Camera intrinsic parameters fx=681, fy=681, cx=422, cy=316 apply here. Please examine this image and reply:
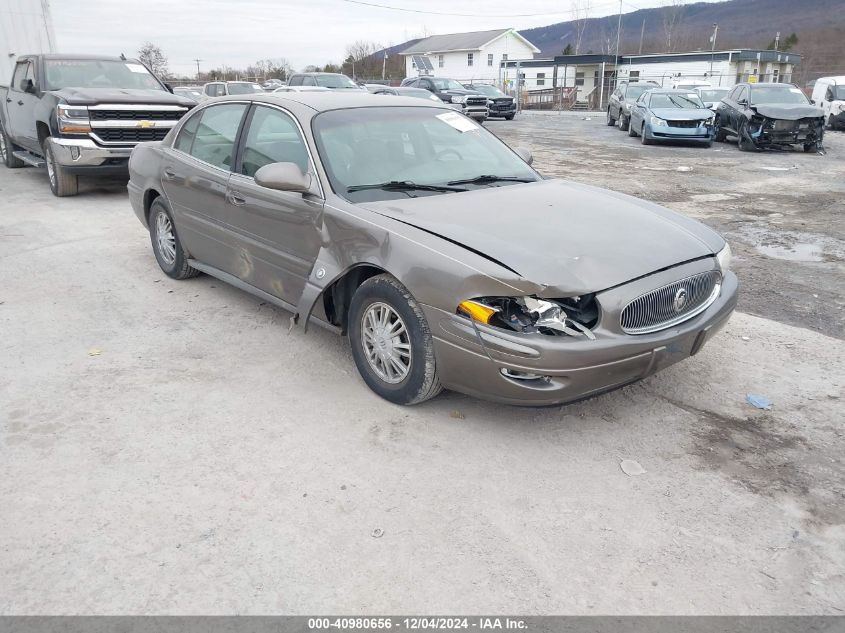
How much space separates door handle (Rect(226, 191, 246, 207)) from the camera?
15.4 feet

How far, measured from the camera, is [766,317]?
530 centimetres

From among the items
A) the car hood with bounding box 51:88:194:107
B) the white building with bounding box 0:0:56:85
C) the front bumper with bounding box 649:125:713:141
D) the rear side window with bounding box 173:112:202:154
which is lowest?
the front bumper with bounding box 649:125:713:141

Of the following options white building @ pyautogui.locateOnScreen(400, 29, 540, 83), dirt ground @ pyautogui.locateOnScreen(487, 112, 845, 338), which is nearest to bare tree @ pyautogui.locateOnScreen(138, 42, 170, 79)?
white building @ pyautogui.locateOnScreen(400, 29, 540, 83)

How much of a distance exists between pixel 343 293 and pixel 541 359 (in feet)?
4.73

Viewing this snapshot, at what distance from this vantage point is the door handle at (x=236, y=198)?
4.70 metres

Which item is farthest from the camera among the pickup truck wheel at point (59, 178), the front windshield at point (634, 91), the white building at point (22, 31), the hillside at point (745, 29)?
the hillside at point (745, 29)

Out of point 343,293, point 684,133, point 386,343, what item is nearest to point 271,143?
point 343,293

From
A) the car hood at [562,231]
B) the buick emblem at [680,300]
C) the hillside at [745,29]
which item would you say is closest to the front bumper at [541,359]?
the buick emblem at [680,300]

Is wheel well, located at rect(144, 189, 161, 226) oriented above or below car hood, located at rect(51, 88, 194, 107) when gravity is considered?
below

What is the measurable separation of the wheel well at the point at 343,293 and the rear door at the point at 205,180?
1068 millimetres

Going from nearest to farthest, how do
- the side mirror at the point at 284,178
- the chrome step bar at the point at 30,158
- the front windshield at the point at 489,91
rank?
the side mirror at the point at 284,178 < the chrome step bar at the point at 30,158 < the front windshield at the point at 489,91

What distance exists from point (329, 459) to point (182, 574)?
0.94 metres

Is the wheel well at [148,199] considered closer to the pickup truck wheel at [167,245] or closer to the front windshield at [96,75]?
the pickup truck wheel at [167,245]

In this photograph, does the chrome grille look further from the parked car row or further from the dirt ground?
the parked car row
